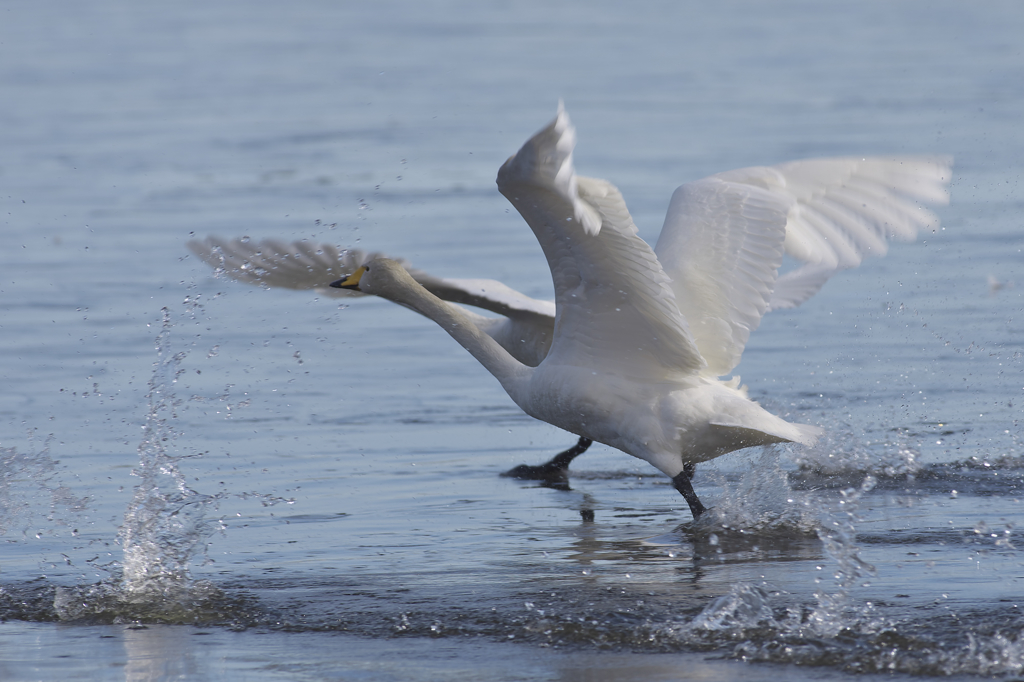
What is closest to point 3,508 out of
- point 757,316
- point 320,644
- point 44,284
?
point 320,644

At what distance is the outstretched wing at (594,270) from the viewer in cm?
496

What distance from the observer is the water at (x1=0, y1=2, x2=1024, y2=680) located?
499 cm

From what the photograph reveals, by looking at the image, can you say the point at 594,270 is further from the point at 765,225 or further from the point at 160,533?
the point at 160,533

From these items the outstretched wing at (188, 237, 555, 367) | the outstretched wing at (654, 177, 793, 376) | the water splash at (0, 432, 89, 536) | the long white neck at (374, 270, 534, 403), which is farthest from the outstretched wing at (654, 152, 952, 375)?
the water splash at (0, 432, 89, 536)

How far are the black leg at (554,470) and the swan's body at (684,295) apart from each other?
0.83m

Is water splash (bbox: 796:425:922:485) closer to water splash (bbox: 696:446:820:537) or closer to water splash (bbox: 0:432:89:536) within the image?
water splash (bbox: 696:446:820:537)

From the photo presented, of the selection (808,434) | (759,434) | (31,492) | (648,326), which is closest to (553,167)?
(648,326)

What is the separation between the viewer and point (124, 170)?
15664 mm

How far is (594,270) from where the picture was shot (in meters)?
5.96

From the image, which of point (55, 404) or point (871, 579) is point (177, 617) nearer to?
point (871, 579)

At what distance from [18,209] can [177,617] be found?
972 cm

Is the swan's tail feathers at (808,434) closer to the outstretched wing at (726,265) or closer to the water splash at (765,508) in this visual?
the water splash at (765,508)

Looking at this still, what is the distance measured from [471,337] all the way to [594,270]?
107 cm

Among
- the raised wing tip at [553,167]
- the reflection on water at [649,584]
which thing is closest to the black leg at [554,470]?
the reflection on water at [649,584]
